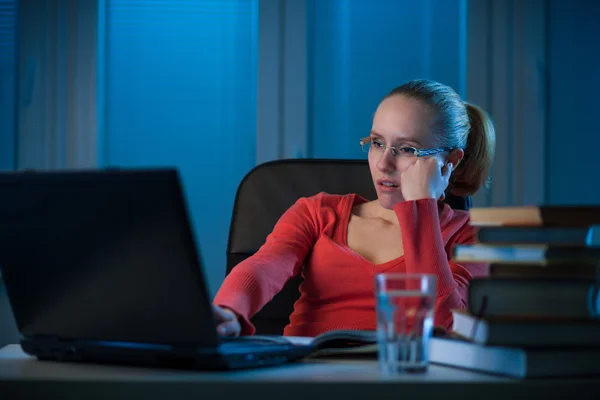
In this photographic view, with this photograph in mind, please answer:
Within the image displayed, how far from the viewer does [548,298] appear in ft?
2.57

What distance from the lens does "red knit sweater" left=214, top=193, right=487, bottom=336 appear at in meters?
1.52

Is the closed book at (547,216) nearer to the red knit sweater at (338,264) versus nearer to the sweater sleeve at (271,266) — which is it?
the sweater sleeve at (271,266)

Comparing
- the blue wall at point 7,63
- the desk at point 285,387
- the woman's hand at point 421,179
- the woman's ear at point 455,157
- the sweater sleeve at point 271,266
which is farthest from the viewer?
the blue wall at point 7,63

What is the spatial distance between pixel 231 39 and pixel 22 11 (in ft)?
2.67

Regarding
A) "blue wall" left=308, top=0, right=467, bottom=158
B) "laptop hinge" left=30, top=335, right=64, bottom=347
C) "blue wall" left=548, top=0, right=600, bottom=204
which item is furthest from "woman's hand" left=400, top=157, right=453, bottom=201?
"blue wall" left=548, top=0, right=600, bottom=204

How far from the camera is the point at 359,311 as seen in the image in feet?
5.41

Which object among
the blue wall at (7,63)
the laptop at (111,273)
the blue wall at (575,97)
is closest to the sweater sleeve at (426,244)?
the laptop at (111,273)

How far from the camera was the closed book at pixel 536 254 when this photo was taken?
0.79m

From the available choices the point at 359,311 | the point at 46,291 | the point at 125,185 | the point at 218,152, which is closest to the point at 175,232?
the point at 125,185

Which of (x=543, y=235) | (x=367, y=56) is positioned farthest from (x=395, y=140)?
(x=367, y=56)

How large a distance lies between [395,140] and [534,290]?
36.4 inches

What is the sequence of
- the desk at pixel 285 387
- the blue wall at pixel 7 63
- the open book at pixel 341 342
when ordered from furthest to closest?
the blue wall at pixel 7 63
the open book at pixel 341 342
the desk at pixel 285 387

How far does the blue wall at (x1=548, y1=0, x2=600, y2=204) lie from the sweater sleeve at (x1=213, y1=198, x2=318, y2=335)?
1.65 metres

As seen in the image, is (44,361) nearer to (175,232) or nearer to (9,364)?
(9,364)
